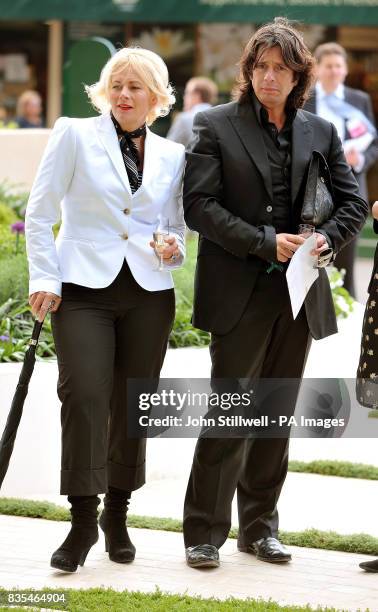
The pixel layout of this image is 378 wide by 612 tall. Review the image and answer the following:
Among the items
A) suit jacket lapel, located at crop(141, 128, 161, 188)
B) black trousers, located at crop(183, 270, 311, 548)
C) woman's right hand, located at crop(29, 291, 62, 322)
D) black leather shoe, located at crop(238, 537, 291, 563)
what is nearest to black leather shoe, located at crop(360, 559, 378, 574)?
black leather shoe, located at crop(238, 537, 291, 563)

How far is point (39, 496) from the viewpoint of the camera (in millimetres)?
6988

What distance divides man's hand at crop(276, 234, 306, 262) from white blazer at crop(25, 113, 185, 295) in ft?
1.49

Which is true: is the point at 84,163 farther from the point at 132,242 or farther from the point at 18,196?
the point at 18,196

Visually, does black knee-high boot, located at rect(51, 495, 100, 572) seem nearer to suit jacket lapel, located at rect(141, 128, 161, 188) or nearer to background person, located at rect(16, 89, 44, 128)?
suit jacket lapel, located at rect(141, 128, 161, 188)

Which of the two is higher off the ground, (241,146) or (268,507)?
(241,146)

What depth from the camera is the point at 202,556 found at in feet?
18.4

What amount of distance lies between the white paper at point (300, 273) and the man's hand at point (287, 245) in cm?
3

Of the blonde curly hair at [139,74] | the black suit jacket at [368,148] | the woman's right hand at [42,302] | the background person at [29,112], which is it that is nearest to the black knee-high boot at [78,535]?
the woman's right hand at [42,302]

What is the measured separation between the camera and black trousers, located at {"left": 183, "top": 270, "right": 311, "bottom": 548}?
18.2 ft

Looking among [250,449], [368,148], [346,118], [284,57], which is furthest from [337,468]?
[346,118]

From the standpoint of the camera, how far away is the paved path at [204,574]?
17.2 ft

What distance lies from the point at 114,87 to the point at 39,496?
2.49m

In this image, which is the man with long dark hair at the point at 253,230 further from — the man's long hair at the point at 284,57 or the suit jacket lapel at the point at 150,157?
the suit jacket lapel at the point at 150,157

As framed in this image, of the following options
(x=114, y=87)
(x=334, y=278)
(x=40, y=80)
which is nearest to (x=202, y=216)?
(x=114, y=87)
